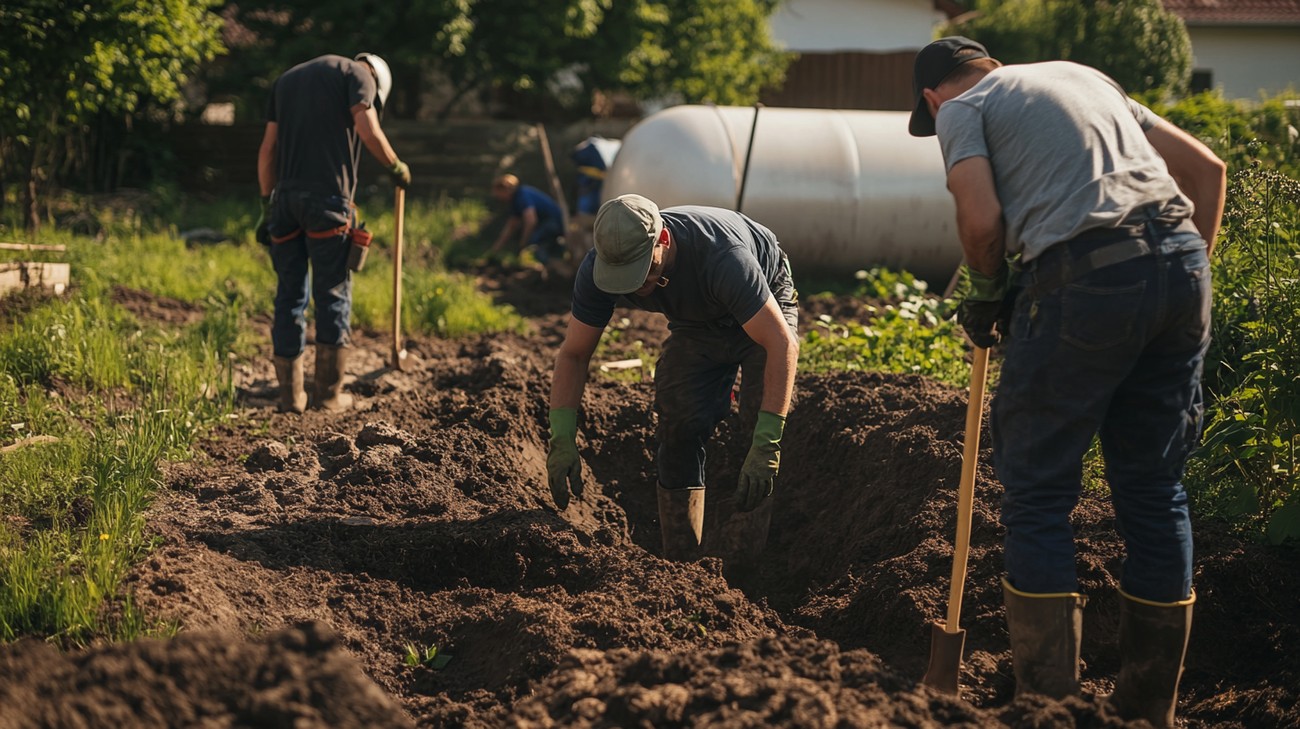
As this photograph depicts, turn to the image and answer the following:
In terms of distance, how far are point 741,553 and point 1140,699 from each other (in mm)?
1895

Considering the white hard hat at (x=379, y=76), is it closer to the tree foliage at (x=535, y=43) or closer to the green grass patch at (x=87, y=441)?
the green grass patch at (x=87, y=441)

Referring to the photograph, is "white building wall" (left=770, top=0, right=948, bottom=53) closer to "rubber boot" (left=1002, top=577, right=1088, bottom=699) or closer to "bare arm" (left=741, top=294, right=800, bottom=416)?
"bare arm" (left=741, top=294, right=800, bottom=416)

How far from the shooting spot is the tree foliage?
1357cm

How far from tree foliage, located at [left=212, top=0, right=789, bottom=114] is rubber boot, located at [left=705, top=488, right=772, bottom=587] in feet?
33.0

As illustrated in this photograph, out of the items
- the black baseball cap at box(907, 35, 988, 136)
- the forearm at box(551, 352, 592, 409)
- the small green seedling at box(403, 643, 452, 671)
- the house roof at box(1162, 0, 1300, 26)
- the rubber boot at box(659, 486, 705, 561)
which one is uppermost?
the house roof at box(1162, 0, 1300, 26)

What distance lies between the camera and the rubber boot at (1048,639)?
294 cm

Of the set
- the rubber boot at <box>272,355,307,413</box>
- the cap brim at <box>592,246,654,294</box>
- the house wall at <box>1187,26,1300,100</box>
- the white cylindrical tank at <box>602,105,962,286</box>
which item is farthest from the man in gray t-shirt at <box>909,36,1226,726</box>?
the house wall at <box>1187,26,1300,100</box>

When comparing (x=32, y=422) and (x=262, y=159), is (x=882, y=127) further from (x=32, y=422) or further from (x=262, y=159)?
(x=32, y=422)

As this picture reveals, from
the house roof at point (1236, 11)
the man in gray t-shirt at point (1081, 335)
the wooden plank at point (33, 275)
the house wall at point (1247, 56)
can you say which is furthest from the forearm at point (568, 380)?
the house wall at point (1247, 56)

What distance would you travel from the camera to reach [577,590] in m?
3.94

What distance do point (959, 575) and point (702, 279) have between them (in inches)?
53.8

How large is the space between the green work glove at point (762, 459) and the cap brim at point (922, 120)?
3.48ft

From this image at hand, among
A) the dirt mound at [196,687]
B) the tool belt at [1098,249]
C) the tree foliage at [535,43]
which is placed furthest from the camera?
the tree foliage at [535,43]

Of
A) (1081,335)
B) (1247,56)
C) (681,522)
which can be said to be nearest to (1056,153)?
(1081,335)
